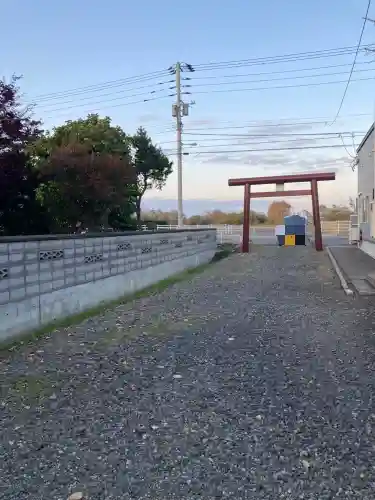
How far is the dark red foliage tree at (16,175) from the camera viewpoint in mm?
14906

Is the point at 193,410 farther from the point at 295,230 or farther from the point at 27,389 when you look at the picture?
the point at 295,230

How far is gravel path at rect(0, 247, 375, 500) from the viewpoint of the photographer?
2.66 m

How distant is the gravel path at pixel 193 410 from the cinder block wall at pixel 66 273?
506 mm

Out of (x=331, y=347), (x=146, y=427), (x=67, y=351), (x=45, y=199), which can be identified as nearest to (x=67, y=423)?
(x=146, y=427)

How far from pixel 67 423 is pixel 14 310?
2.68 meters

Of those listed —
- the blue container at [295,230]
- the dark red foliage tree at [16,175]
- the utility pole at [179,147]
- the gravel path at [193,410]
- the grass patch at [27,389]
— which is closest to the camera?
the gravel path at [193,410]

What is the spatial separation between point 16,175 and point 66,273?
956 cm

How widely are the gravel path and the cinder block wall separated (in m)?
0.51

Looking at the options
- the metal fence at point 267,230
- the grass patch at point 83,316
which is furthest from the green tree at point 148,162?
the grass patch at point 83,316

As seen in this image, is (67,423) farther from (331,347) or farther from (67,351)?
(331,347)

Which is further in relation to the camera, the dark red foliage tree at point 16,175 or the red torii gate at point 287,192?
the red torii gate at point 287,192

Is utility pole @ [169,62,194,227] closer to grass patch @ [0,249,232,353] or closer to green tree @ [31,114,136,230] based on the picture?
green tree @ [31,114,136,230]

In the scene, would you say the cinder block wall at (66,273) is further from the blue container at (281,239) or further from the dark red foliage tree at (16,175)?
the blue container at (281,239)

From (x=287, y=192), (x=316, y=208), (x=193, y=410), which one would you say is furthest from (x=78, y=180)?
(x=193, y=410)
